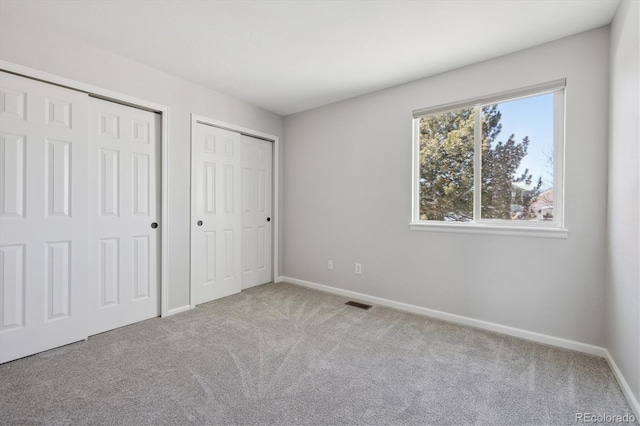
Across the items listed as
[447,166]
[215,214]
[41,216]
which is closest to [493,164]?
[447,166]

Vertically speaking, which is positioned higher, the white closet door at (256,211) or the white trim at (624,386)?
the white closet door at (256,211)

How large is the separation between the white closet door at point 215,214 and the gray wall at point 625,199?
3.46 meters

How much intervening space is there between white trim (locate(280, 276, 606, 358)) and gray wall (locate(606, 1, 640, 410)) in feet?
0.54

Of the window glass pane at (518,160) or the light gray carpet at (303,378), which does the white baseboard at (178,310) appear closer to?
the light gray carpet at (303,378)

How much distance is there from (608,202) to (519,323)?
115 centimetres

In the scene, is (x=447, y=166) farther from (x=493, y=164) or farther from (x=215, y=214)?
(x=215, y=214)

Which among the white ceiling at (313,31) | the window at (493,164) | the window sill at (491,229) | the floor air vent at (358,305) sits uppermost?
the white ceiling at (313,31)

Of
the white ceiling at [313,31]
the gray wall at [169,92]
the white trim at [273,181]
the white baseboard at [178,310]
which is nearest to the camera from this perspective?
the white ceiling at [313,31]

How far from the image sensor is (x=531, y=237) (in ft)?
7.80

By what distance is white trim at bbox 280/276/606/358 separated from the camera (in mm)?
2188

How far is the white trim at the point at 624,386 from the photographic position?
5.02 feet

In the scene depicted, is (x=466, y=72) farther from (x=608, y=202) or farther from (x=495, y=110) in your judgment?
(x=608, y=202)

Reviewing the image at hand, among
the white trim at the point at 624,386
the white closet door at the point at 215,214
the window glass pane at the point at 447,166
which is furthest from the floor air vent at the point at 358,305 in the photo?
the white trim at the point at 624,386

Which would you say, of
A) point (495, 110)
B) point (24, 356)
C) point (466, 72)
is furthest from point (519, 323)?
point (24, 356)
